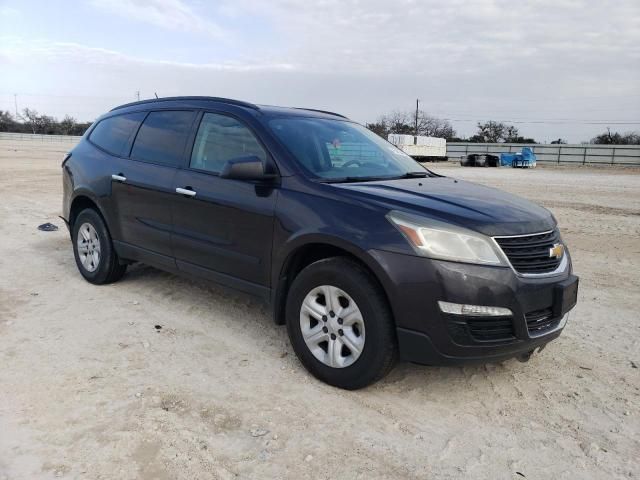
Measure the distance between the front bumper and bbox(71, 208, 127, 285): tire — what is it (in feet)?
10.4

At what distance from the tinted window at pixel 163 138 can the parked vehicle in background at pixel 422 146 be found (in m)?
40.2

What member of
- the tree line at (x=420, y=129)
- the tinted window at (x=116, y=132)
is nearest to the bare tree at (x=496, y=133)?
the tree line at (x=420, y=129)

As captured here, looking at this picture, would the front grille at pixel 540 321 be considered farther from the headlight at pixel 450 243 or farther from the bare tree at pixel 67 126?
the bare tree at pixel 67 126

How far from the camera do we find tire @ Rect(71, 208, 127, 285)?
5.20 metres

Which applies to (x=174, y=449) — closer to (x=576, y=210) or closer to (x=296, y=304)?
(x=296, y=304)

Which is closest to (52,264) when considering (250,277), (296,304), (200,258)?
(200,258)

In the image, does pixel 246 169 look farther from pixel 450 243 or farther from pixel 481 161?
pixel 481 161

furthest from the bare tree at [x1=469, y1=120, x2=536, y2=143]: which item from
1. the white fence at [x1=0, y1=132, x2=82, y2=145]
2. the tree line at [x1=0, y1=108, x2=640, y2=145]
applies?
the white fence at [x1=0, y1=132, x2=82, y2=145]

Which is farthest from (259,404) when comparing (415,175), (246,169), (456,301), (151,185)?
(151,185)

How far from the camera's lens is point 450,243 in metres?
2.98

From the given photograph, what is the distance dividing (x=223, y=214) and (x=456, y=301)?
6.02 feet

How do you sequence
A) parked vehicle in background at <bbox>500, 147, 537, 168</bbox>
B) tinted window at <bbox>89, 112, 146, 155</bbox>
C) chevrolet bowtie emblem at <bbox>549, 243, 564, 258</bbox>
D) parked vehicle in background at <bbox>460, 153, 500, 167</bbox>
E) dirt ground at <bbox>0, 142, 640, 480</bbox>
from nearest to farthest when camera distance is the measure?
1. dirt ground at <bbox>0, 142, 640, 480</bbox>
2. chevrolet bowtie emblem at <bbox>549, 243, 564, 258</bbox>
3. tinted window at <bbox>89, 112, 146, 155</bbox>
4. parked vehicle in background at <bbox>500, 147, 537, 168</bbox>
5. parked vehicle in background at <bbox>460, 153, 500, 167</bbox>

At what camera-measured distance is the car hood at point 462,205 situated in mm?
3070

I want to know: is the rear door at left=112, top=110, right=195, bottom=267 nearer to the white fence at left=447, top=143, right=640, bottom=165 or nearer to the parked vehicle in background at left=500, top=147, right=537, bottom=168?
the parked vehicle in background at left=500, top=147, right=537, bottom=168
